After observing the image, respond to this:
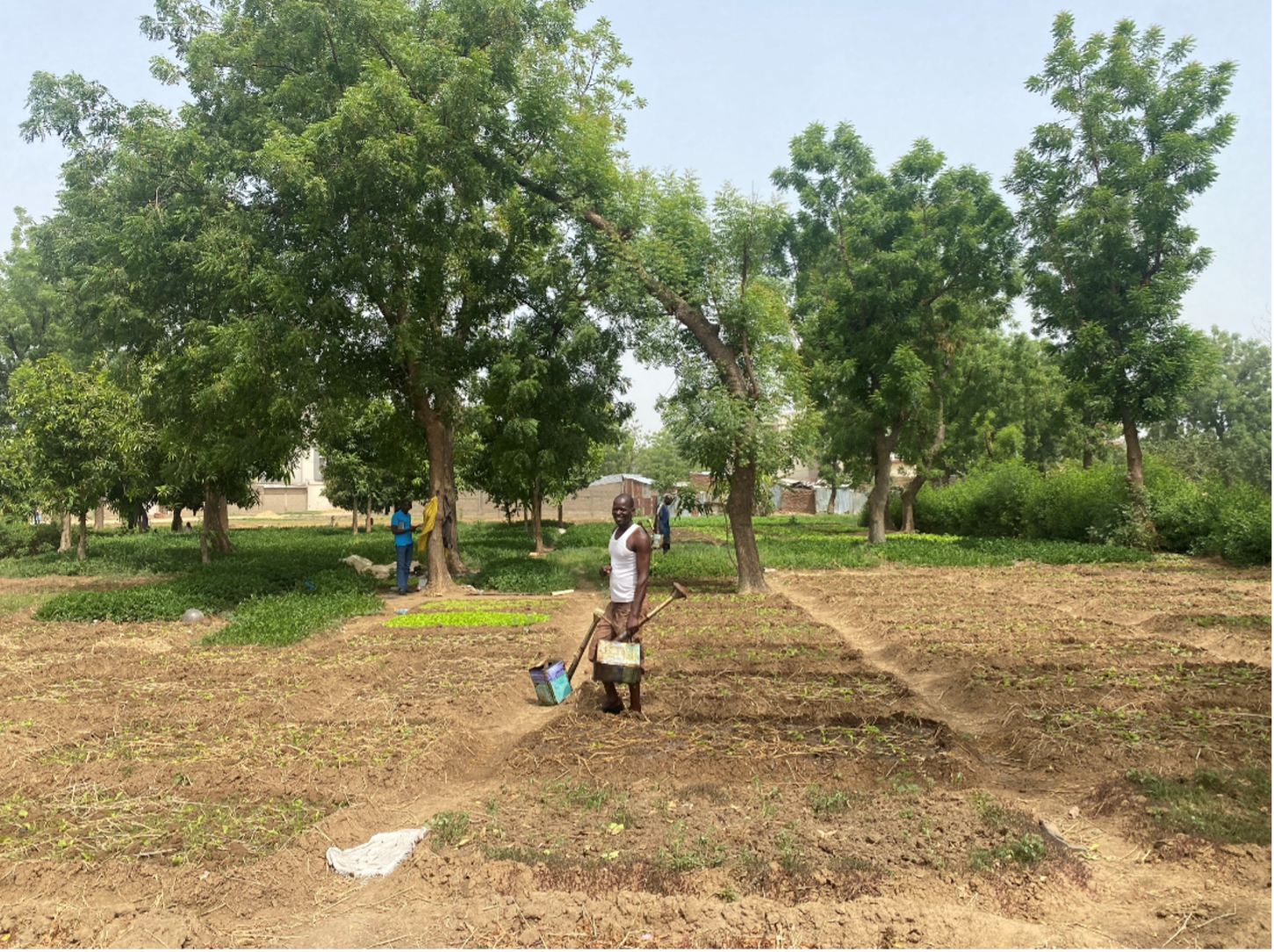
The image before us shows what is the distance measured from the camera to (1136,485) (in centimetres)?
1991

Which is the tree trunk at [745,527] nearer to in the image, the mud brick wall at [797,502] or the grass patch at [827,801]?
the grass patch at [827,801]

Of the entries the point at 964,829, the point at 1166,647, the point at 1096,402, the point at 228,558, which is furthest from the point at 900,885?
the point at 228,558

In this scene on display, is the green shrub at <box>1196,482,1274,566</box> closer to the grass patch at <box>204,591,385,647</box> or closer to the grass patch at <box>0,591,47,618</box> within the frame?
the grass patch at <box>204,591,385,647</box>

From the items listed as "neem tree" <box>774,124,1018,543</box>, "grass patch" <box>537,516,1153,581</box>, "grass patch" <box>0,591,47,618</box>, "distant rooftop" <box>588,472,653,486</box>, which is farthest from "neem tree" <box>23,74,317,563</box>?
"distant rooftop" <box>588,472,653,486</box>

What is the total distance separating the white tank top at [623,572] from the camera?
7.14 meters

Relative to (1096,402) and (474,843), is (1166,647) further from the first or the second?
(1096,402)

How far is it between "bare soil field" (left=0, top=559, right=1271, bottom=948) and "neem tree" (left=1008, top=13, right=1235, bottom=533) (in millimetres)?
11600

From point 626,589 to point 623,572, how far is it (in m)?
0.15

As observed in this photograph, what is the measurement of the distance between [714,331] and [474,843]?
11563 mm

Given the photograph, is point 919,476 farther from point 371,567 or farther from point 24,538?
point 24,538

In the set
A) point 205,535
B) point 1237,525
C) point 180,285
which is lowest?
point 205,535

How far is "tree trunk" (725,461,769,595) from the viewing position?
578 inches

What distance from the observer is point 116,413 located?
21.7m

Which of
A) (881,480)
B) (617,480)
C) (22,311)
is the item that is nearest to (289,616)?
(881,480)
